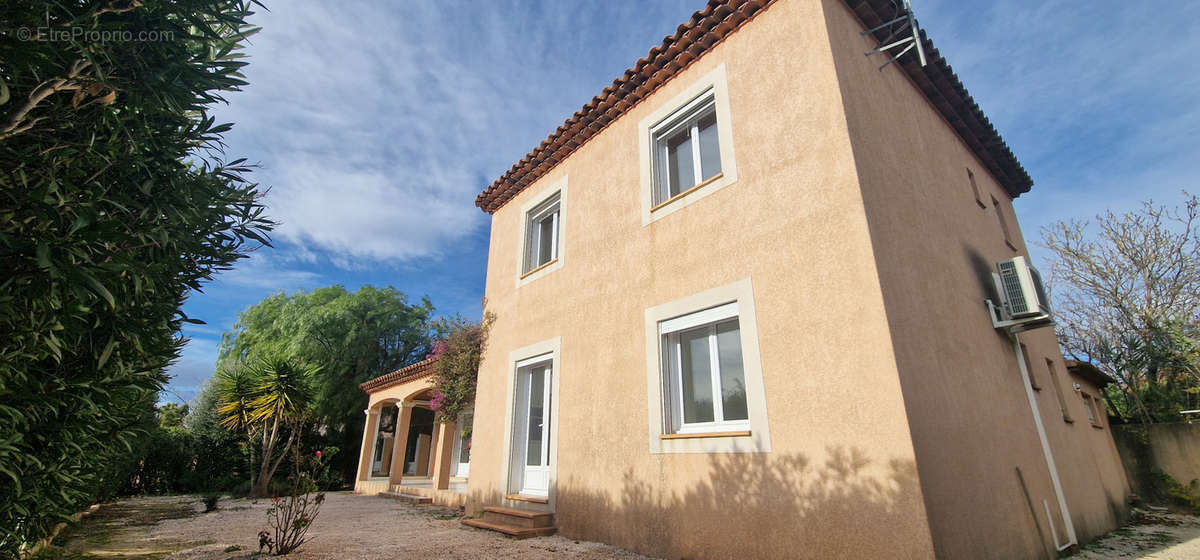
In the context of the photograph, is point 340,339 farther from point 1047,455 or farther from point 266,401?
point 1047,455

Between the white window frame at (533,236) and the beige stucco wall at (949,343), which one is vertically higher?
the white window frame at (533,236)

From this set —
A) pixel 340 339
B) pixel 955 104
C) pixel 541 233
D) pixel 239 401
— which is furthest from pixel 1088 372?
pixel 340 339

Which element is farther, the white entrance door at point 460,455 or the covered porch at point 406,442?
the white entrance door at point 460,455

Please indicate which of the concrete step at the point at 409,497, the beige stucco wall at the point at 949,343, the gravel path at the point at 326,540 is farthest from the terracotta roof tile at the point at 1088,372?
the concrete step at the point at 409,497

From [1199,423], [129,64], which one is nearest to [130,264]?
[129,64]

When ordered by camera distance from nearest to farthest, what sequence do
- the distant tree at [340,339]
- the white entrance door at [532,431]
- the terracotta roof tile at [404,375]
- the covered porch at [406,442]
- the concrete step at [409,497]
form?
the white entrance door at [532,431], the concrete step at [409,497], the covered porch at [406,442], the terracotta roof tile at [404,375], the distant tree at [340,339]

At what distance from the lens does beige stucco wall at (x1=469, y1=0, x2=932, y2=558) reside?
3.96 meters

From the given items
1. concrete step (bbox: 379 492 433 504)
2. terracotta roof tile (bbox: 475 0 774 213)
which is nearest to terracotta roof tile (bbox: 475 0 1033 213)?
terracotta roof tile (bbox: 475 0 774 213)

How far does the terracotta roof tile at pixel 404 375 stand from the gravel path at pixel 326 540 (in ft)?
17.0

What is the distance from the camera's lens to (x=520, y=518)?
22.4ft

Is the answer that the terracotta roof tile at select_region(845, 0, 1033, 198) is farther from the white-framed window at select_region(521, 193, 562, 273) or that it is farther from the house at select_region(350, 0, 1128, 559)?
the white-framed window at select_region(521, 193, 562, 273)

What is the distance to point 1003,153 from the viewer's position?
339 inches

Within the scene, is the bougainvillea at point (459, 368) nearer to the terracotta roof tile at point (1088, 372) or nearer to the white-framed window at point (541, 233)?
the white-framed window at point (541, 233)

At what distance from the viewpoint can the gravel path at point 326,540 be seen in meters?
5.39
